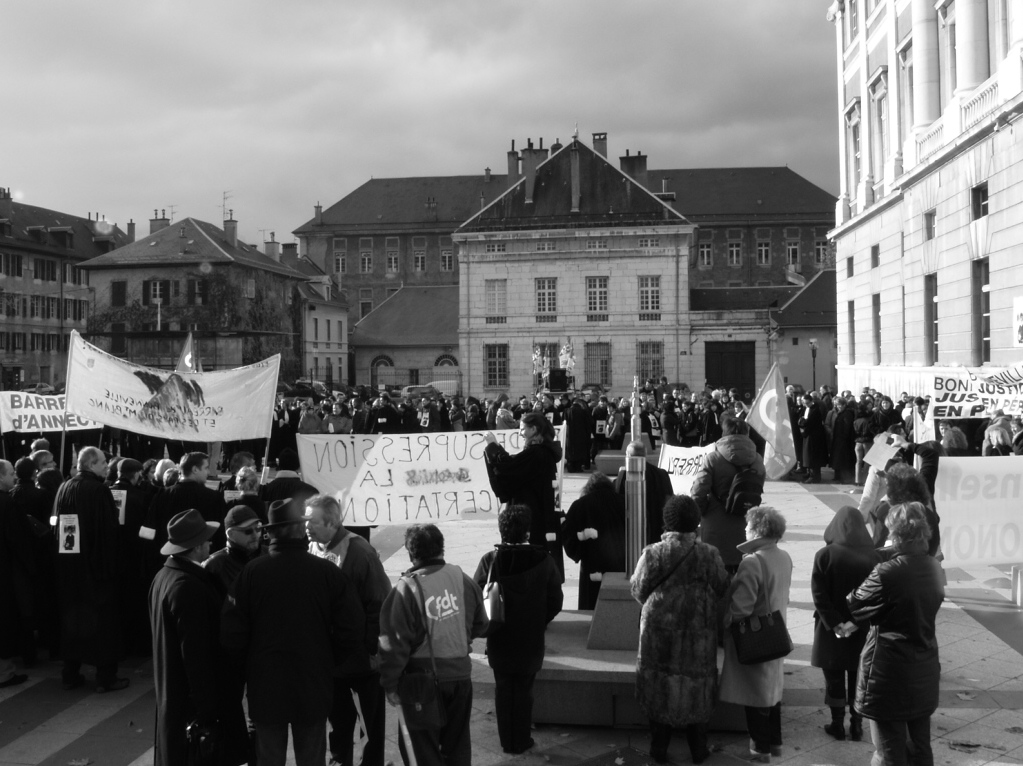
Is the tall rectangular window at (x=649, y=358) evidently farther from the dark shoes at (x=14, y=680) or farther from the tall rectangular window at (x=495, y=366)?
the dark shoes at (x=14, y=680)

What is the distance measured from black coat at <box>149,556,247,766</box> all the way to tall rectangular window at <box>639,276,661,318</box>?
168 feet

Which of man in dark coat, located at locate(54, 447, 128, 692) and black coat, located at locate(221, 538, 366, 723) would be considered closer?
black coat, located at locate(221, 538, 366, 723)

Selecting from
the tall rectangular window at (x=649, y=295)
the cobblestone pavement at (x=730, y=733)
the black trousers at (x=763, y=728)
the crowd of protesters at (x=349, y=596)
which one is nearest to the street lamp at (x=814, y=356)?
the tall rectangular window at (x=649, y=295)

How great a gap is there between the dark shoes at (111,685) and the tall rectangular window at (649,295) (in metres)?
49.2

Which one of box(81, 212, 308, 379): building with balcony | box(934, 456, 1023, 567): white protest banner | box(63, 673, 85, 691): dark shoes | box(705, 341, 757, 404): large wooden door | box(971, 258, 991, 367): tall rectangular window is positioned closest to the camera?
box(63, 673, 85, 691): dark shoes

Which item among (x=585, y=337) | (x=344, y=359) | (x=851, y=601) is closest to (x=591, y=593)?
(x=851, y=601)

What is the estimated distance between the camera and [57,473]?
8.52 metres

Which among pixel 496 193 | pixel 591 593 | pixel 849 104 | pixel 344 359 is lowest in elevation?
pixel 591 593

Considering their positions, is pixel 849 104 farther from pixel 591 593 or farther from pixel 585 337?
pixel 591 593

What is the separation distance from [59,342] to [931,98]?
196 feet

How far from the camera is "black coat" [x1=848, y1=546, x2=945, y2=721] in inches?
198

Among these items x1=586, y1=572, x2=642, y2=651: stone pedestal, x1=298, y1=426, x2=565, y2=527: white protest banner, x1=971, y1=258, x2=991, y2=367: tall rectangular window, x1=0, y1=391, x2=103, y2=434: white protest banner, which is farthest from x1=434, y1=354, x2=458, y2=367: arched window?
x1=586, y1=572, x2=642, y2=651: stone pedestal

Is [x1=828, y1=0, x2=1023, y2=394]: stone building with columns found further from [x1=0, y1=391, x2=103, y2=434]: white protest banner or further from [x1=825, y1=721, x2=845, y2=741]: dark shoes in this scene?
[x1=0, y1=391, x2=103, y2=434]: white protest banner

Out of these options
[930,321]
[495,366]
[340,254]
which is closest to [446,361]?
[495,366]
